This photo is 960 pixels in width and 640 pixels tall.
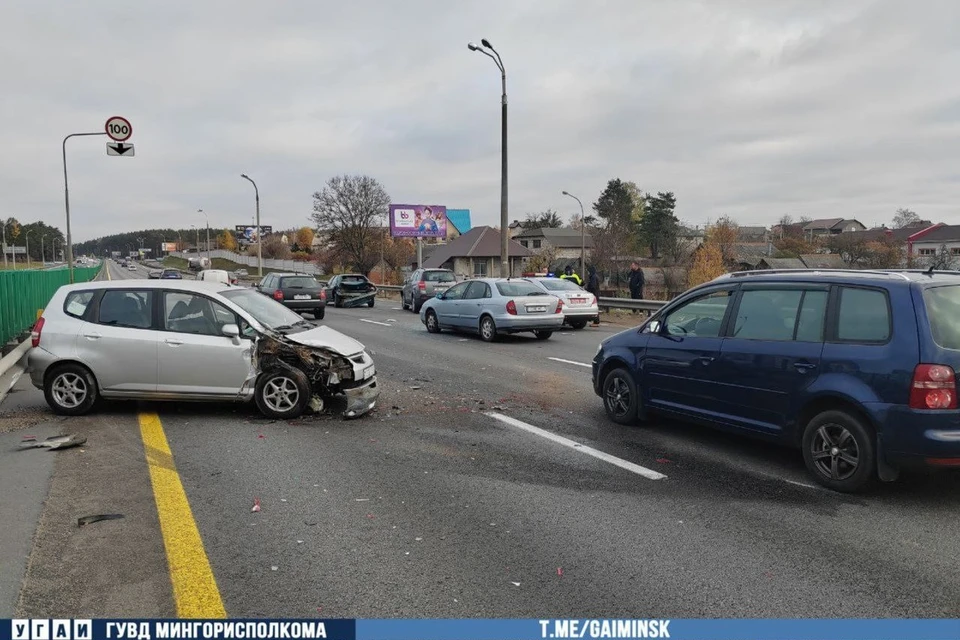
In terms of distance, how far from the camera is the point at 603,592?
362 cm

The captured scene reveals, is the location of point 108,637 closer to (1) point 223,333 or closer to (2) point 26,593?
(2) point 26,593

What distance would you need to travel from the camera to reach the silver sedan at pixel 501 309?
15883 mm

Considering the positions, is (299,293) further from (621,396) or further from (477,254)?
(477,254)

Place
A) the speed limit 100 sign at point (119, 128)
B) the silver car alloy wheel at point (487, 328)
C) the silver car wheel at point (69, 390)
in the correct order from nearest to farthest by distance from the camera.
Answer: the silver car wheel at point (69, 390) → the silver car alloy wheel at point (487, 328) → the speed limit 100 sign at point (119, 128)

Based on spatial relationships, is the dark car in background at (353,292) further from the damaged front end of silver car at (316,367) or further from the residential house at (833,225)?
the residential house at (833,225)

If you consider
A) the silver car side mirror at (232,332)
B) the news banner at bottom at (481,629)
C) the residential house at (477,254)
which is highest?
the residential house at (477,254)

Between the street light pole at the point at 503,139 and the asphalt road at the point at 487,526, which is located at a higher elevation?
the street light pole at the point at 503,139

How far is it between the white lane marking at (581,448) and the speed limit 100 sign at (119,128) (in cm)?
2018

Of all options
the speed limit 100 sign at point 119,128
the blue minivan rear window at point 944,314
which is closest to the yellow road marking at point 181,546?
the blue minivan rear window at point 944,314

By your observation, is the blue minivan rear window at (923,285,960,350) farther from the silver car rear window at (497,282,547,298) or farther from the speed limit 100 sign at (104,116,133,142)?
the speed limit 100 sign at (104,116,133,142)

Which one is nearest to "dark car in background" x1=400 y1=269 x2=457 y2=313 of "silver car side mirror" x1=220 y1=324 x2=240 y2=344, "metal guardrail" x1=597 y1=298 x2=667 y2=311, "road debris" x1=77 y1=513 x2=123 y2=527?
"metal guardrail" x1=597 y1=298 x2=667 y2=311

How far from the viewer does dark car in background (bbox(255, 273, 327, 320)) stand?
23109mm

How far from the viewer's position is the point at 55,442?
6.65 m

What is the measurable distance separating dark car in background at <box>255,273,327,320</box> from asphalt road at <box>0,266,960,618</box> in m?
15.6
